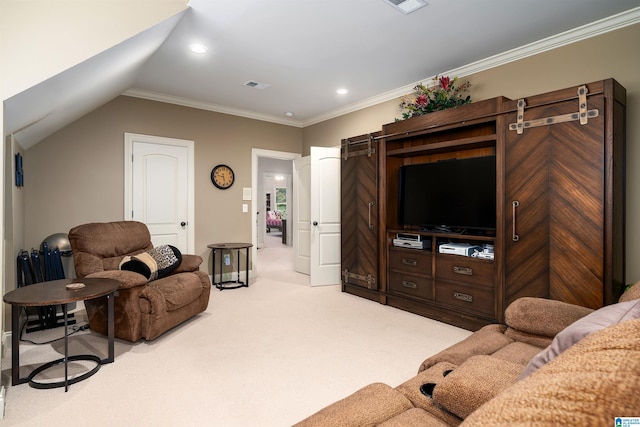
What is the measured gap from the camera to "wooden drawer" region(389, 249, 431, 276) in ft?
12.0

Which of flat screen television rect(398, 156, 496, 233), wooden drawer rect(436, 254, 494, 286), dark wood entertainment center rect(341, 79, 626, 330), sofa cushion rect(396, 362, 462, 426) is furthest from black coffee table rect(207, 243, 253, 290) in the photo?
sofa cushion rect(396, 362, 462, 426)

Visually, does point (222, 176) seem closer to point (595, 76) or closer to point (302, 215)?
point (302, 215)

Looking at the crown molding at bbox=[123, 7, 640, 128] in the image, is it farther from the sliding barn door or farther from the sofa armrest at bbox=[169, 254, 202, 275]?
the sofa armrest at bbox=[169, 254, 202, 275]

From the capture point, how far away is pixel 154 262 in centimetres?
335

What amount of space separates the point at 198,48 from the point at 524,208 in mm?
3399

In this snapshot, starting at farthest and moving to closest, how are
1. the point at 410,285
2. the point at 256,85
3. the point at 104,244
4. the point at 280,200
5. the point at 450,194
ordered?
the point at 280,200, the point at 256,85, the point at 410,285, the point at 450,194, the point at 104,244

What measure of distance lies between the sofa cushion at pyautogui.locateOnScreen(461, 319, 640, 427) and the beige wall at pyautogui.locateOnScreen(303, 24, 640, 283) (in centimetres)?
303

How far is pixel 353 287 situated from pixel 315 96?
2.76m

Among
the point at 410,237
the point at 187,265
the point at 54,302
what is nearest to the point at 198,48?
the point at 187,265

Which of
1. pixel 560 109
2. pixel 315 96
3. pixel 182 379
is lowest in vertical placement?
pixel 182 379

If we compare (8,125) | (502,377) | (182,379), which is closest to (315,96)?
(8,125)

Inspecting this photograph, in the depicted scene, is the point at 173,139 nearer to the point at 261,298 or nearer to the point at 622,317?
the point at 261,298

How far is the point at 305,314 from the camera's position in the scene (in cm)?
374

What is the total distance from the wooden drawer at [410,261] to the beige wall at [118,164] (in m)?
2.61
